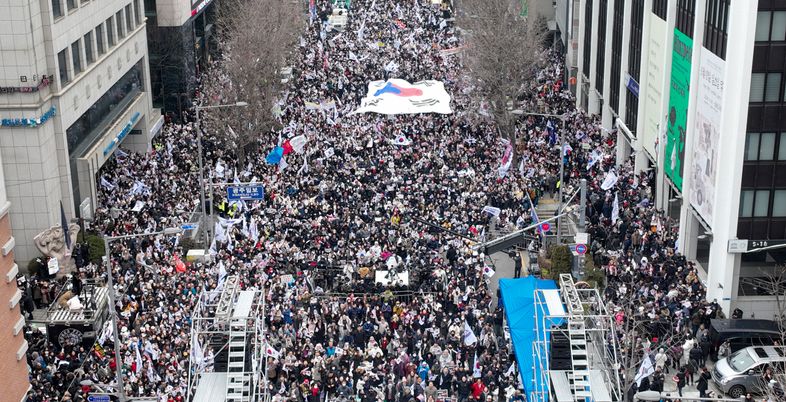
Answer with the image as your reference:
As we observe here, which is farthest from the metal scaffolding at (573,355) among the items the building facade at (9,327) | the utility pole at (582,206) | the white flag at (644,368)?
the building facade at (9,327)

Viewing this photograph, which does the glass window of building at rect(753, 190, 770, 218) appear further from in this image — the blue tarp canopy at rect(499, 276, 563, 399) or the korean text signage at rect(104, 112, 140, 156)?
the korean text signage at rect(104, 112, 140, 156)

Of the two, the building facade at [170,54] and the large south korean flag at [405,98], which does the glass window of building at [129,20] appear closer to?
the building facade at [170,54]

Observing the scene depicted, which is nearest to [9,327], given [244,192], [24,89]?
[24,89]

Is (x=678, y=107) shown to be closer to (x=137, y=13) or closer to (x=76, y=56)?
(x=76, y=56)

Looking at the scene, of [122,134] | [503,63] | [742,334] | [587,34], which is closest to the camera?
[742,334]

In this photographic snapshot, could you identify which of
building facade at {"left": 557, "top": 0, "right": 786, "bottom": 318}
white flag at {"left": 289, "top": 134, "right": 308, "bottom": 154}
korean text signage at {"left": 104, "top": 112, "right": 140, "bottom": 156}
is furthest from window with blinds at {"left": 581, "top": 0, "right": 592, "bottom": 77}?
korean text signage at {"left": 104, "top": 112, "right": 140, "bottom": 156}
